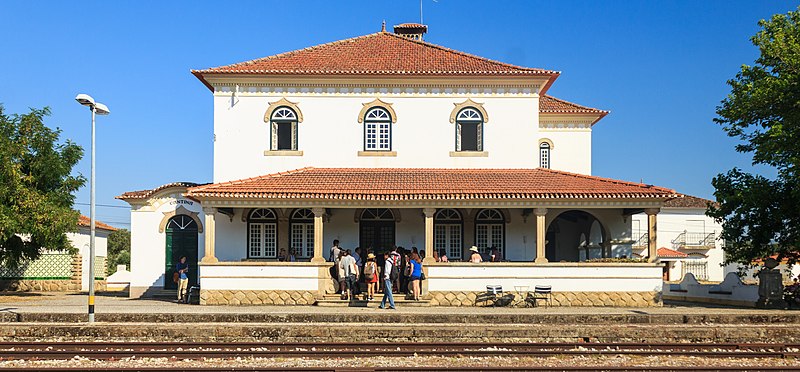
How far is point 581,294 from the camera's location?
23234 mm

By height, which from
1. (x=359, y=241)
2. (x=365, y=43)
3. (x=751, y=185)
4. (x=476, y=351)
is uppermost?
(x=365, y=43)

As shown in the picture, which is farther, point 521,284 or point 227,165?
point 227,165

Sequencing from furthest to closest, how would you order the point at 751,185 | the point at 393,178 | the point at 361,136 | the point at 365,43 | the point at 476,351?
the point at 365,43, the point at 361,136, the point at 393,178, the point at 751,185, the point at 476,351

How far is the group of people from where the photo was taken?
2214 centimetres

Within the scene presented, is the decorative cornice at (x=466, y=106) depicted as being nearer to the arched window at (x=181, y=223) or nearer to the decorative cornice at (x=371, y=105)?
the decorative cornice at (x=371, y=105)

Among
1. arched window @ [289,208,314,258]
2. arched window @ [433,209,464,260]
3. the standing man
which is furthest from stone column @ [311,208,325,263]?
arched window @ [433,209,464,260]

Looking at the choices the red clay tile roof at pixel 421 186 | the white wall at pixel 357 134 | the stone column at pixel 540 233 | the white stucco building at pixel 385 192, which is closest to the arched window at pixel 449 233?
the white stucco building at pixel 385 192

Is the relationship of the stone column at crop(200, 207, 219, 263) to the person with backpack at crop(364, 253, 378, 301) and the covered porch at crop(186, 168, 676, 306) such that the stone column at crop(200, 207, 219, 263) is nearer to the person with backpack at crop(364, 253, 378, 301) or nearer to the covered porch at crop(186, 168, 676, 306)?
the covered porch at crop(186, 168, 676, 306)

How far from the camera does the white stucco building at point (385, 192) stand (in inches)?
914

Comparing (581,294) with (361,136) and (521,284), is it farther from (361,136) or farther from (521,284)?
(361,136)

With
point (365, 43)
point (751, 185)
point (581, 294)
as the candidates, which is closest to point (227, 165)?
point (365, 43)

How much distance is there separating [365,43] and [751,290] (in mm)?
15604

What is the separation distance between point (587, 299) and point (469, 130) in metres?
7.26

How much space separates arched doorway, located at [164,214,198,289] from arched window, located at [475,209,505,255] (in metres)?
9.38
